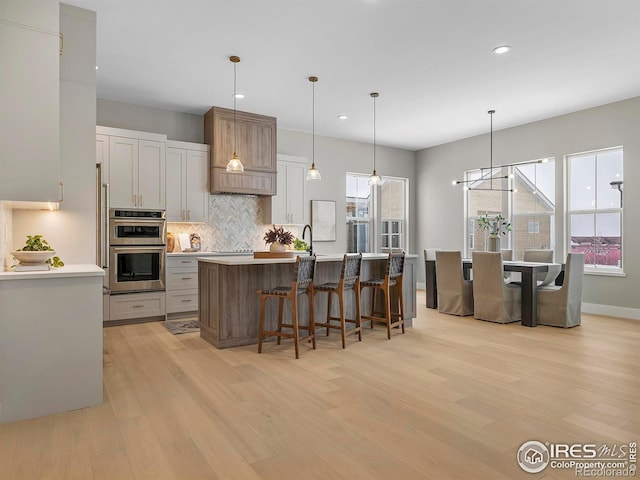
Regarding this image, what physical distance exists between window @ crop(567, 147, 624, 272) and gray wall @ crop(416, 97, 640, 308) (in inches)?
5.1

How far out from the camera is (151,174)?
5.69m

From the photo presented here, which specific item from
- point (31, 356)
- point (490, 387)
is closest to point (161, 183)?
point (31, 356)

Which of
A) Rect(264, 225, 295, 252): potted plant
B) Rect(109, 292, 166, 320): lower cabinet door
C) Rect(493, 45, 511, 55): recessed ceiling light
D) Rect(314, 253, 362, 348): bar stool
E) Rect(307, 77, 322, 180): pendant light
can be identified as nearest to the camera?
Rect(493, 45, 511, 55): recessed ceiling light

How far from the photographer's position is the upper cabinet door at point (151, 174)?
18.4 ft

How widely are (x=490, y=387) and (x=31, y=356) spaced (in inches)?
123

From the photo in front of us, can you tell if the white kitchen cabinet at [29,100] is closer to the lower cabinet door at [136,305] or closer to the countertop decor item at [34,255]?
the countertop decor item at [34,255]

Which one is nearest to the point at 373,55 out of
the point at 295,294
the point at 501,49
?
the point at 501,49

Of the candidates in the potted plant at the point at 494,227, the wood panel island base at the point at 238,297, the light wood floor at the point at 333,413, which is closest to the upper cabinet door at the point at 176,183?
the wood panel island base at the point at 238,297

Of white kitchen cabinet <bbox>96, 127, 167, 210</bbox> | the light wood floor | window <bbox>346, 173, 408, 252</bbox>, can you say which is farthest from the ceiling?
the light wood floor

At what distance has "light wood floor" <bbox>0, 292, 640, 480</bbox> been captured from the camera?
6.73ft

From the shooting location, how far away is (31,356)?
261cm

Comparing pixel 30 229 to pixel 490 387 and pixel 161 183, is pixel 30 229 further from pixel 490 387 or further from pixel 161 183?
pixel 490 387

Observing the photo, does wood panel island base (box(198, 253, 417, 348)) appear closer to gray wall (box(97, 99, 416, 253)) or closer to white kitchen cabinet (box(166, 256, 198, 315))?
white kitchen cabinet (box(166, 256, 198, 315))

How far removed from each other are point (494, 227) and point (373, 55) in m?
3.72
